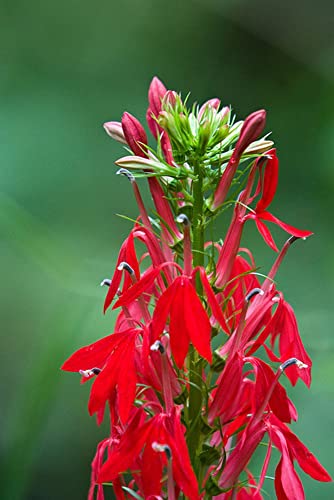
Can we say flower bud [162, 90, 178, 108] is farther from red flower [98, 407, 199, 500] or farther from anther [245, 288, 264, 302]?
red flower [98, 407, 199, 500]

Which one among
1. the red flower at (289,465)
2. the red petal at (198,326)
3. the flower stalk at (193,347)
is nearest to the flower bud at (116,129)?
the flower stalk at (193,347)

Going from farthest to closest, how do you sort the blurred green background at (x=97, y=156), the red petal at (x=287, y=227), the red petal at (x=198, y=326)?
the blurred green background at (x=97, y=156), the red petal at (x=287, y=227), the red petal at (x=198, y=326)

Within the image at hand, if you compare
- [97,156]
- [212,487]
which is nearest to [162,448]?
[212,487]

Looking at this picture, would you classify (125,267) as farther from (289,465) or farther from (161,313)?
(289,465)

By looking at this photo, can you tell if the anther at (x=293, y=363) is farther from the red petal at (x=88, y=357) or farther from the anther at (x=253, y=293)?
the red petal at (x=88, y=357)

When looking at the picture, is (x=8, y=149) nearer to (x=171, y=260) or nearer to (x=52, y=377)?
(x=52, y=377)
